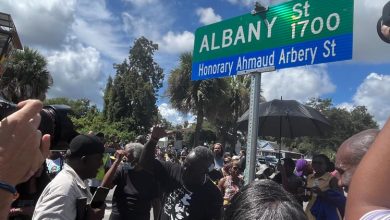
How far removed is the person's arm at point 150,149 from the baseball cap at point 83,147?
87cm

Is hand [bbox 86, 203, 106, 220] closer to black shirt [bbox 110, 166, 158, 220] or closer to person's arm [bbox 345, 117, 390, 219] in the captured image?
black shirt [bbox 110, 166, 158, 220]

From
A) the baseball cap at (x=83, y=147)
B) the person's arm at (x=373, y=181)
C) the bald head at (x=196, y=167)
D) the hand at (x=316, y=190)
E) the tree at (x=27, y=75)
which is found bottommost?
the hand at (x=316, y=190)

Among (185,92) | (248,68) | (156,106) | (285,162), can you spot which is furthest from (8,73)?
(156,106)

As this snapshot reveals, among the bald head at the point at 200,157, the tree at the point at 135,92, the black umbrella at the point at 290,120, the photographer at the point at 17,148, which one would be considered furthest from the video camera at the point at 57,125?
the tree at the point at 135,92

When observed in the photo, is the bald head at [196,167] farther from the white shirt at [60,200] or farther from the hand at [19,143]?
the hand at [19,143]

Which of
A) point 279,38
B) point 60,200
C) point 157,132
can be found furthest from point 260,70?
point 60,200

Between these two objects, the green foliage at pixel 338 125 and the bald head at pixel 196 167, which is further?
the green foliage at pixel 338 125

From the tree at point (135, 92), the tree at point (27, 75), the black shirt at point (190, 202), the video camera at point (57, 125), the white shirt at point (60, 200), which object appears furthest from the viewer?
the tree at point (135, 92)

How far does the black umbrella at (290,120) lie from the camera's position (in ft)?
23.0

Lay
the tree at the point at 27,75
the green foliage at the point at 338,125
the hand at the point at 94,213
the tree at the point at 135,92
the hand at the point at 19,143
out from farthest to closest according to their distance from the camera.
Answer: the green foliage at the point at 338,125 → the tree at the point at 135,92 → the tree at the point at 27,75 → the hand at the point at 94,213 → the hand at the point at 19,143

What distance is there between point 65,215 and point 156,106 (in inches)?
1606

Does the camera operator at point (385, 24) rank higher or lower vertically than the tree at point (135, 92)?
lower

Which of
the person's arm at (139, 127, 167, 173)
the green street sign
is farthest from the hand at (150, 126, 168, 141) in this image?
the green street sign

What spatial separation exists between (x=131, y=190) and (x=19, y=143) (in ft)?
10.1
